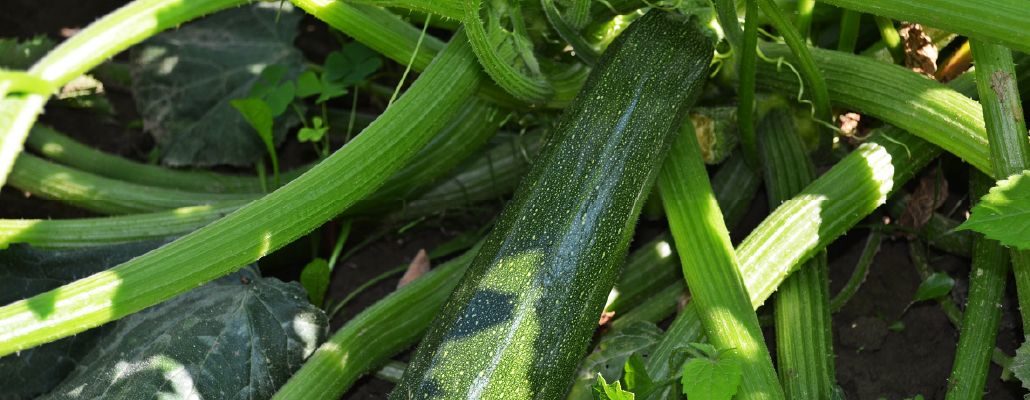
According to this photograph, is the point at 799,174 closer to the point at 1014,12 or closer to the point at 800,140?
the point at 800,140

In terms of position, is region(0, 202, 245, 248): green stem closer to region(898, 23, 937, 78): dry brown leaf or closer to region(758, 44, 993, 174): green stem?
region(758, 44, 993, 174): green stem

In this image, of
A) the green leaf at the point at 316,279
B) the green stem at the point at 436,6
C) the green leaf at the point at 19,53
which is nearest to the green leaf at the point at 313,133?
the green leaf at the point at 316,279

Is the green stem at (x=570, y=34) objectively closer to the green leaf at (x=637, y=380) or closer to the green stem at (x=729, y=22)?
the green stem at (x=729, y=22)

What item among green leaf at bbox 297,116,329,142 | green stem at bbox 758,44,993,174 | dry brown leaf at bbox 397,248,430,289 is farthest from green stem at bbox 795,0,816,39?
green leaf at bbox 297,116,329,142

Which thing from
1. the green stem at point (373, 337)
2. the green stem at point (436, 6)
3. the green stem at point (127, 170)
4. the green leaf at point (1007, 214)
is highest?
the green stem at point (436, 6)

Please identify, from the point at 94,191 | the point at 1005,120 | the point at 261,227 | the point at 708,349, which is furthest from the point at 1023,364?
the point at 94,191

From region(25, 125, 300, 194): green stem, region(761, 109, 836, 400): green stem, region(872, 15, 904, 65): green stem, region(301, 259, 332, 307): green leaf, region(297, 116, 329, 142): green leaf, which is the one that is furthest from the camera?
region(25, 125, 300, 194): green stem
